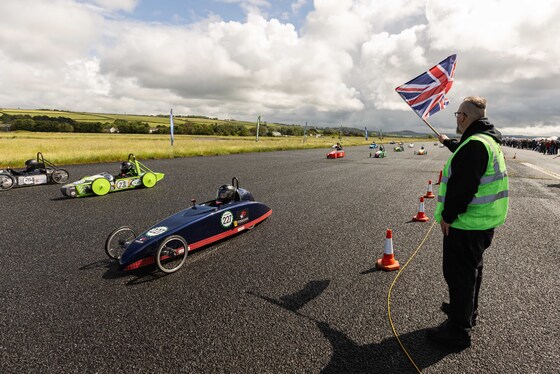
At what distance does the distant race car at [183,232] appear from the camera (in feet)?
16.0

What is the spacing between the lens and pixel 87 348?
3.27 meters

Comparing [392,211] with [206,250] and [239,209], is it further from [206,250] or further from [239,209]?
[206,250]

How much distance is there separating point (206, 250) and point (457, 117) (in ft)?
15.8

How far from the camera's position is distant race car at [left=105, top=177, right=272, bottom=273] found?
4.87 m

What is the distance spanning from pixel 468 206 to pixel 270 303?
2700mm

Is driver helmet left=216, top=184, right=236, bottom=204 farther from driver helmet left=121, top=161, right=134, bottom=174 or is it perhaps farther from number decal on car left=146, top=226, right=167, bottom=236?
driver helmet left=121, top=161, right=134, bottom=174

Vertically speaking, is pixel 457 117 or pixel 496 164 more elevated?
pixel 457 117

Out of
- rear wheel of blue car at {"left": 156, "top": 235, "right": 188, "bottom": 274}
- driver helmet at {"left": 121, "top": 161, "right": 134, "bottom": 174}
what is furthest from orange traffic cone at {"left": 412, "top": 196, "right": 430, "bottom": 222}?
driver helmet at {"left": 121, "top": 161, "right": 134, "bottom": 174}

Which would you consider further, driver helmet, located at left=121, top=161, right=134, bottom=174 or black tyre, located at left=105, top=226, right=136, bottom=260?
driver helmet, located at left=121, top=161, right=134, bottom=174

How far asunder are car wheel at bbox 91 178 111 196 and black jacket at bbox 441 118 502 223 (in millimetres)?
10996

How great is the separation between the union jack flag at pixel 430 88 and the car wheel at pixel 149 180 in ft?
31.7

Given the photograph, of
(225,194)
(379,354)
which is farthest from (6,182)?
(379,354)

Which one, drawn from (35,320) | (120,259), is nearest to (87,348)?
(35,320)

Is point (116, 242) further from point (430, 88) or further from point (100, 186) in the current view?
point (430, 88)
